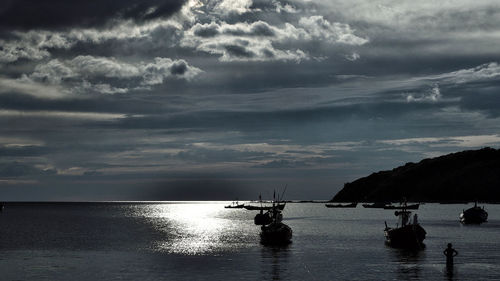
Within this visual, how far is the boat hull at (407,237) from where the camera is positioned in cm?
9138

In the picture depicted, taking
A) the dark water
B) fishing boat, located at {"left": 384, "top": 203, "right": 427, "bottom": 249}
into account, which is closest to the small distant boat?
the dark water

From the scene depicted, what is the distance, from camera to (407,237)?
3612 inches

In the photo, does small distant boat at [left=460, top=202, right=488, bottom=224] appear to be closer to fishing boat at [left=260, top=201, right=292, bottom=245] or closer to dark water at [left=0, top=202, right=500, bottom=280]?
dark water at [left=0, top=202, right=500, bottom=280]

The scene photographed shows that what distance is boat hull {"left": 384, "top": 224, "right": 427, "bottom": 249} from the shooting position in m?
91.4

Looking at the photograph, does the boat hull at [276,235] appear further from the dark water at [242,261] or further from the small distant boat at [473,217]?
the small distant boat at [473,217]

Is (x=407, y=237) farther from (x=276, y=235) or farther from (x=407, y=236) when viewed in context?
(x=276, y=235)

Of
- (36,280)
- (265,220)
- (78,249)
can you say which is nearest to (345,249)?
(78,249)

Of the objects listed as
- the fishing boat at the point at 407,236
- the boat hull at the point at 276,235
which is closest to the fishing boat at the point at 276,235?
the boat hull at the point at 276,235

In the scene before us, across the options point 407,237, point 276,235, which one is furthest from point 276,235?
point 407,237

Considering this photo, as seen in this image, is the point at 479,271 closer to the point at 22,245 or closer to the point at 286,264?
the point at 286,264

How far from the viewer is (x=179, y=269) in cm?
7194

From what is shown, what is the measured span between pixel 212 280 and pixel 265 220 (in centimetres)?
11091

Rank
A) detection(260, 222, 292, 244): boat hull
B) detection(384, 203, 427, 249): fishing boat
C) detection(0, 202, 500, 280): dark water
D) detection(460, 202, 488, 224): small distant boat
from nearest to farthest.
A: detection(0, 202, 500, 280): dark water, detection(384, 203, 427, 249): fishing boat, detection(260, 222, 292, 244): boat hull, detection(460, 202, 488, 224): small distant boat

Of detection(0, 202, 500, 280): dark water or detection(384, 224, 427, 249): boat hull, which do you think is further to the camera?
detection(384, 224, 427, 249): boat hull
